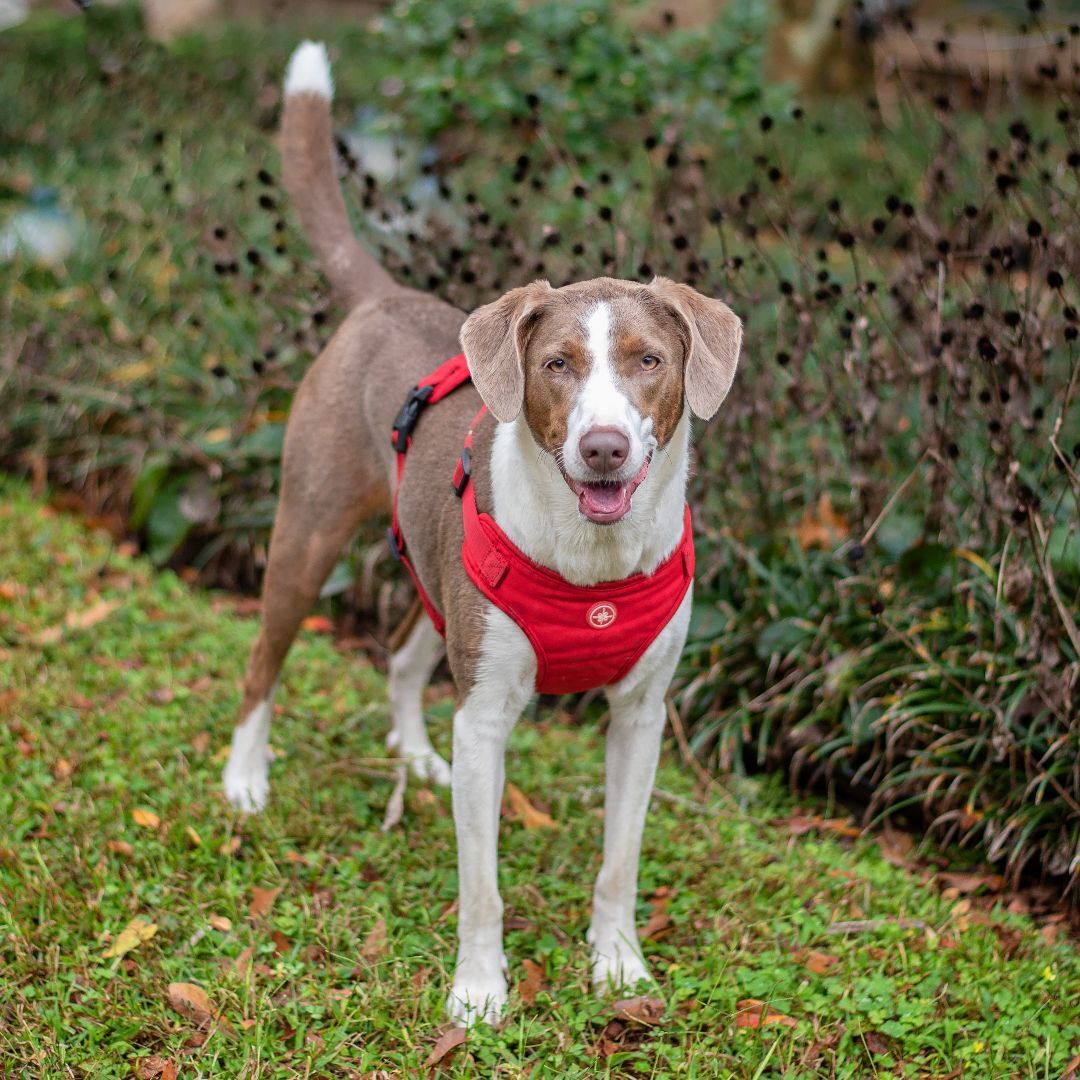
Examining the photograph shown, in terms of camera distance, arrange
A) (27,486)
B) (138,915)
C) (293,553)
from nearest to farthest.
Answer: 1. (138,915)
2. (293,553)
3. (27,486)

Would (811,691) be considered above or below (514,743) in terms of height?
above

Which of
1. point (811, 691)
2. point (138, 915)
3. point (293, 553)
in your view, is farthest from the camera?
point (811, 691)

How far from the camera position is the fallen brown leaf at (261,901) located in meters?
3.48

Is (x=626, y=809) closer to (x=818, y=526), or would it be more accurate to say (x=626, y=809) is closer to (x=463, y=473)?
(x=463, y=473)

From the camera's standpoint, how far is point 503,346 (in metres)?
2.88

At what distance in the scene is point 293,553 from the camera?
3900 millimetres

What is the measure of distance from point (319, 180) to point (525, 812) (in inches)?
87.0

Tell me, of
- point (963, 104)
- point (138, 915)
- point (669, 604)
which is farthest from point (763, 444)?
point (963, 104)

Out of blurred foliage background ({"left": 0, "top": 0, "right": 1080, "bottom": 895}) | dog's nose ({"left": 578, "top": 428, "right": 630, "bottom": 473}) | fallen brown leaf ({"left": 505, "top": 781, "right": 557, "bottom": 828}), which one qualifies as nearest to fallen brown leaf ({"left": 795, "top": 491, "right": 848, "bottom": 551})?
blurred foliage background ({"left": 0, "top": 0, "right": 1080, "bottom": 895})

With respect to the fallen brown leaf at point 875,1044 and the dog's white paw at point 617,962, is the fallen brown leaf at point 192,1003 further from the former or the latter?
the fallen brown leaf at point 875,1044

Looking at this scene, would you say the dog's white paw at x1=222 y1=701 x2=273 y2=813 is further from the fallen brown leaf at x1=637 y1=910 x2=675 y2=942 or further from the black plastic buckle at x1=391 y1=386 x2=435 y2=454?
the fallen brown leaf at x1=637 y1=910 x2=675 y2=942

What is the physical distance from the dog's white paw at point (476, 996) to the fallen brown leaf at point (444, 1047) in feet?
0.17

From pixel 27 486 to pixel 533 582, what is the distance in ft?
12.8

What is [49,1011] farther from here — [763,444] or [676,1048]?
[763,444]
